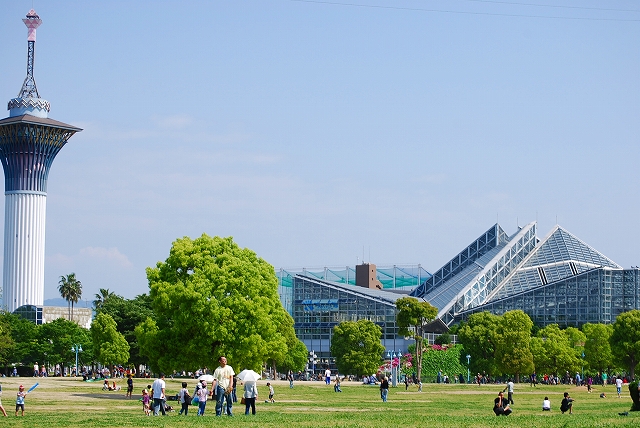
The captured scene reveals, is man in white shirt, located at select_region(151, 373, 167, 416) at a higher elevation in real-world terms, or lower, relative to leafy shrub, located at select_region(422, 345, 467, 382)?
higher

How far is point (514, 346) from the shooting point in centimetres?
9756

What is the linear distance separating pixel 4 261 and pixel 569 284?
102 m

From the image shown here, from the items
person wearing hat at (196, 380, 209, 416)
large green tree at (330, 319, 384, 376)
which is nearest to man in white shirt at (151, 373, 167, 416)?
person wearing hat at (196, 380, 209, 416)

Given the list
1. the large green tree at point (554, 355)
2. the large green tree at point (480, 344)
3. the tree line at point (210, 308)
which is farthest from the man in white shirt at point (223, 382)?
the large green tree at point (480, 344)

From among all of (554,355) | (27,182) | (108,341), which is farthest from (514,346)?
(27,182)

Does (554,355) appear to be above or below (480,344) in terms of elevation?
below

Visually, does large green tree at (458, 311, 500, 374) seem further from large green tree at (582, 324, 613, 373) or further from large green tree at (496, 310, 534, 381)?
large green tree at (582, 324, 613, 373)

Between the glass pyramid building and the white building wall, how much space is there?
69.2m

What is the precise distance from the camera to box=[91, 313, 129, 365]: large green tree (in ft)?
325

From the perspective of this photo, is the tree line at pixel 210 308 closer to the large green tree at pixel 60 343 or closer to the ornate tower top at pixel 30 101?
the large green tree at pixel 60 343

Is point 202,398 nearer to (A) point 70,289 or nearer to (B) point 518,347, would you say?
(B) point 518,347

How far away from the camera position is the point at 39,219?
177125 mm

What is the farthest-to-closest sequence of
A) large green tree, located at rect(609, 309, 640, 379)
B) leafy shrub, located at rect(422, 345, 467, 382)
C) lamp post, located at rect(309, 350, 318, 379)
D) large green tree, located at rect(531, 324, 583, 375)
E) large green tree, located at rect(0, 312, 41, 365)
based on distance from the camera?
1. lamp post, located at rect(309, 350, 318, 379)
2. large green tree, located at rect(0, 312, 41, 365)
3. leafy shrub, located at rect(422, 345, 467, 382)
4. large green tree, located at rect(531, 324, 583, 375)
5. large green tree, located at rect(609, 309, 640, 379)

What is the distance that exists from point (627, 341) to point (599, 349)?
885 centimetres
